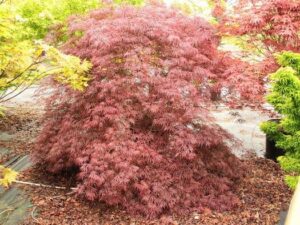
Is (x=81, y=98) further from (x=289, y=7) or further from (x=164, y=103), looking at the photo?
(x=289, y=7)

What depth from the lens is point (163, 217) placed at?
427 cm

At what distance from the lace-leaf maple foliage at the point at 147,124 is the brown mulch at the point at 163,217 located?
0.14 metres

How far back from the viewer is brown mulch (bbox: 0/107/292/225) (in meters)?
4.30

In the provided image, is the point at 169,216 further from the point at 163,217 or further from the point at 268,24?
the point at 268,24

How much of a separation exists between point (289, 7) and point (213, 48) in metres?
1.15

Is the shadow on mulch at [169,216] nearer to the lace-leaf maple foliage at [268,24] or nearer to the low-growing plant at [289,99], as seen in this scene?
the low-growing plant at [289,99]

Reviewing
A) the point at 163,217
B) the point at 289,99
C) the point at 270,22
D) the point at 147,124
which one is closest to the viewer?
the point at 289,99

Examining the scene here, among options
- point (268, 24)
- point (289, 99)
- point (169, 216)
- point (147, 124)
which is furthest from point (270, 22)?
point (169, 216)

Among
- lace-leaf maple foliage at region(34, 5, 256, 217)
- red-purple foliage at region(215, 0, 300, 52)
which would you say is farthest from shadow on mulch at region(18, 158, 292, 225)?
red-purple foliage at region(215, 0, 300, 52)

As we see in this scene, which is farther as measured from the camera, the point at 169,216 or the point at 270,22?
the point at 270,22

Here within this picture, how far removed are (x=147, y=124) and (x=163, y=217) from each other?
120 centimetres

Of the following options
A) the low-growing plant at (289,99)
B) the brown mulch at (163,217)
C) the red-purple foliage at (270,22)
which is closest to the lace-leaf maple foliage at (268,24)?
the red-purple foliage at (270,22)

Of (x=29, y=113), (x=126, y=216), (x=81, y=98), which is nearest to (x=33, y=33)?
(x=29, y=113)

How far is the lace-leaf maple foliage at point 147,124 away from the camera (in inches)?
172
